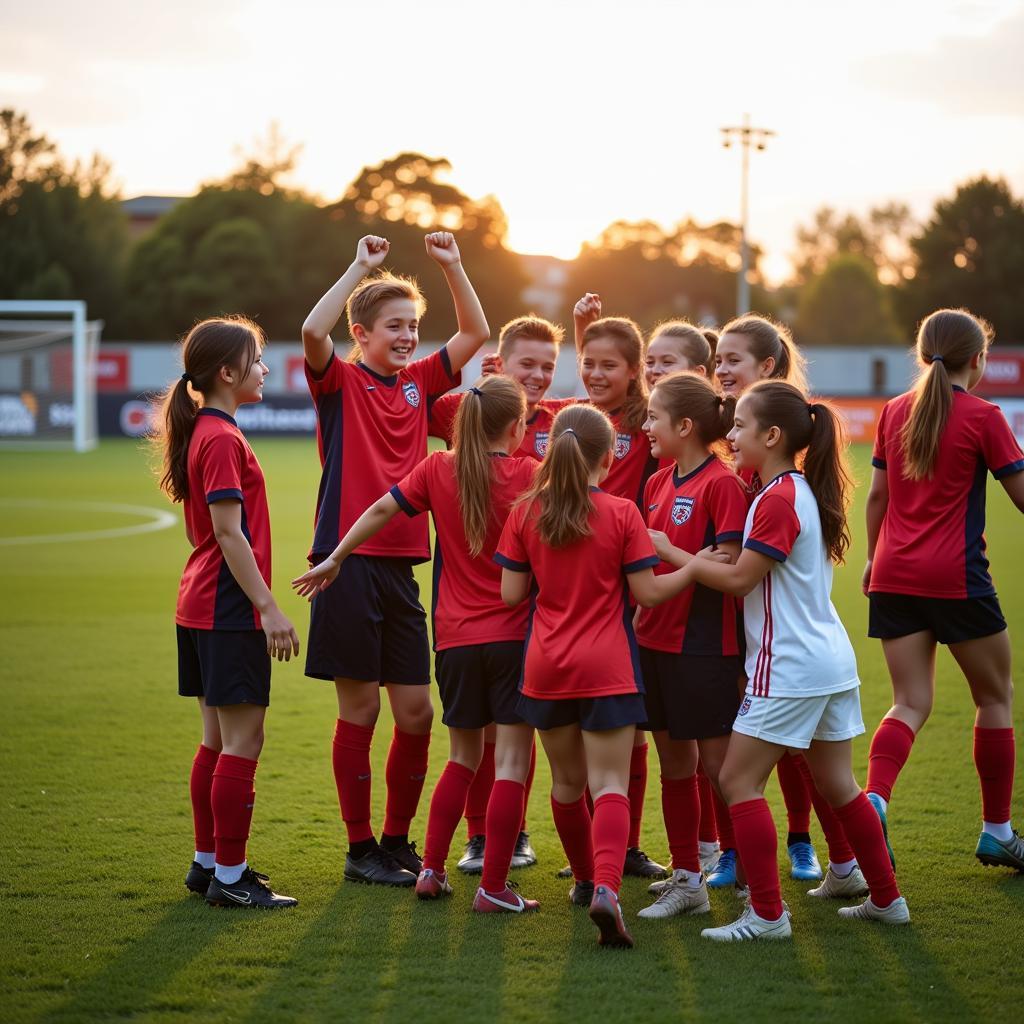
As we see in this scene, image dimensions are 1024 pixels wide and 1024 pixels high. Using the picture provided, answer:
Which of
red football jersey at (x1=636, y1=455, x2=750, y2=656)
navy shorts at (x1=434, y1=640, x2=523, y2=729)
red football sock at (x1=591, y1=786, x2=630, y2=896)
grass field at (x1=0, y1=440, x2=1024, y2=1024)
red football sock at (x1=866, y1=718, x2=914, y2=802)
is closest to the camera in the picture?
grass field at (x1=0, y1=440, x2=1024, y2=1024)

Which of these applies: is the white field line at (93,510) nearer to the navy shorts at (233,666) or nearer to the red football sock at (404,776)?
the red football sock at (404,776)

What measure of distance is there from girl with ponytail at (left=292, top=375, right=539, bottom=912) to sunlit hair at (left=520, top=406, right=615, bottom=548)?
0.97ft

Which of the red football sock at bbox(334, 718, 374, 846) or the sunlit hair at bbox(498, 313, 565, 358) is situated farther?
the sunlit hair at bbox(498, 313, 565, 358)

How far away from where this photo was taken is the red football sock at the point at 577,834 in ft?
14.3

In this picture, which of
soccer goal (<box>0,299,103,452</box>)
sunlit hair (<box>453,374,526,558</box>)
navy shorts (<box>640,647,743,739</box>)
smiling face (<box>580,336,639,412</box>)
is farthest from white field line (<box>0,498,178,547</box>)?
soccer goal (<box>0,299,103,452</box>)

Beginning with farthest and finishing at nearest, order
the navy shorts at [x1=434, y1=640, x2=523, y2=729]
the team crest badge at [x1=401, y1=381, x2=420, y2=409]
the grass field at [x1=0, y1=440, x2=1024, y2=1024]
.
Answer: the team crest badge at [x1=401, y1=381, x2=420, y2=409] < the navy shorts at [x1=434, y1=640, x2=523, y2=729] < the grass field at [x1=0, y1=440, x2=1024, y2=1024]

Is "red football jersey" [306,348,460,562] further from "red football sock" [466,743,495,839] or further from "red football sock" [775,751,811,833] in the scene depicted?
"red football sock" [775,751,811,833]

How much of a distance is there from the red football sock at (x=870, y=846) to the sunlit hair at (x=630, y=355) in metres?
1.68

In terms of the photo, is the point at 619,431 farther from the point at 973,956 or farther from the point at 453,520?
the point at 973,956

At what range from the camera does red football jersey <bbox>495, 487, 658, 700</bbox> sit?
4.14 metres

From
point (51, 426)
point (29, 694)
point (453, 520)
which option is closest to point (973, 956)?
point (453, 520)

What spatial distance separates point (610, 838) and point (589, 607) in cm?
74

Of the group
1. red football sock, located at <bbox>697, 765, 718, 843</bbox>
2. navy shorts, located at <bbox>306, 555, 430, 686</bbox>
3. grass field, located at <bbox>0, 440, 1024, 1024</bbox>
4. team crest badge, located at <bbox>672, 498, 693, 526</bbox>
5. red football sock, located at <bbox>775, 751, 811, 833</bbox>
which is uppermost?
team crest badge, located at <bbox>672, 498, 693, 526</bbox>

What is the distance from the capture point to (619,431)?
5.08 meters
